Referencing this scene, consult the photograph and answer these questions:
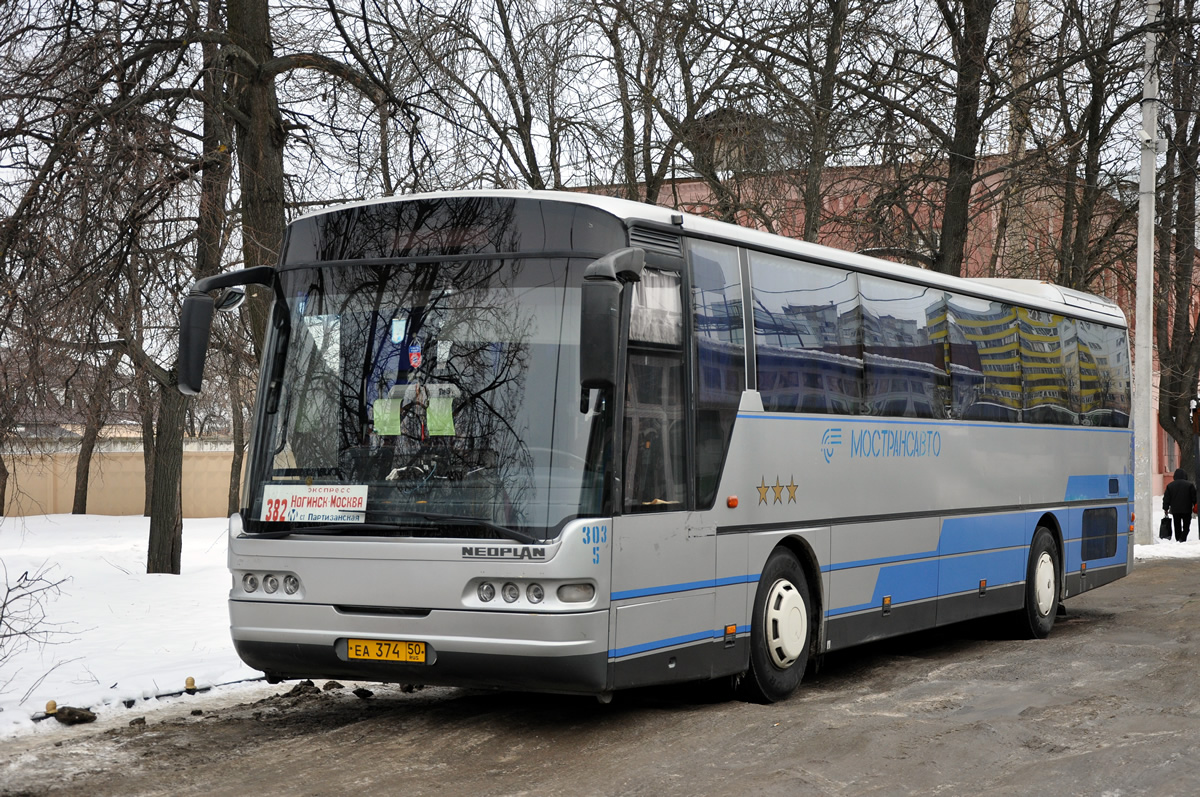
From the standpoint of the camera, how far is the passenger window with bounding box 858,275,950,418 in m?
10.9

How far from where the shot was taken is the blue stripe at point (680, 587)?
801cm

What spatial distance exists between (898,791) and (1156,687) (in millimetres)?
3908

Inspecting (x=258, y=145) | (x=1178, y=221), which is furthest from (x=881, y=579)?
(x=1178, y=221)

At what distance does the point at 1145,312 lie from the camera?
25781mm

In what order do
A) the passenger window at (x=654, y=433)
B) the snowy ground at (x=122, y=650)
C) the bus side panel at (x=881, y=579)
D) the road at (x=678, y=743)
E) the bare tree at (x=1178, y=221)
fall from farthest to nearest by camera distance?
1. the bare tree at (x=1178, y=221)
2. the bus side panel at (x=881, y=579)
3. the snowy ground at (x=122, y=650)
4. the passenger window at (x=654, y=433)
5. the road at (x=678, y=743)

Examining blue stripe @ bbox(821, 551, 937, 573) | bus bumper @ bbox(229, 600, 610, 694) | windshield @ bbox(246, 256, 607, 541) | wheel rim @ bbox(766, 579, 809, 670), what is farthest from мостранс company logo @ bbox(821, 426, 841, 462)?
bus bumper @ bbox(229, 600, 610, 694)

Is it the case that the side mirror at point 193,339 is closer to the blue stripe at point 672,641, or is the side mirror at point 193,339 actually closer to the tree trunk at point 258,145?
the blue stripe at point 672,641

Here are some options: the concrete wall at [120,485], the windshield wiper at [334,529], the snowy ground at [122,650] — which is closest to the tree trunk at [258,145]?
the snowy ground at [122,650]

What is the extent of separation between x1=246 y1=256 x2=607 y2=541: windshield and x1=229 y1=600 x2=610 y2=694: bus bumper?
1.60 feet

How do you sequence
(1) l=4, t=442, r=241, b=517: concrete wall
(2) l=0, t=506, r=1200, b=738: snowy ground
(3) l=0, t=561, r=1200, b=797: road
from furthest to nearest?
(1) l=4, t=442, r=241, b=517: concrete wall → (2) l=0, t=506, r=1200, b=738: snowy ground → (3) l=0, t=561, r=1200, b=797: road

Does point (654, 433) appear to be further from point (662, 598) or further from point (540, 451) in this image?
point (662, 598)

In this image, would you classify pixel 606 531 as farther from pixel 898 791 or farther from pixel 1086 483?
pixel 1086 483

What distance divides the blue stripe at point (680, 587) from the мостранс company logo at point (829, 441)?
4.21 ft

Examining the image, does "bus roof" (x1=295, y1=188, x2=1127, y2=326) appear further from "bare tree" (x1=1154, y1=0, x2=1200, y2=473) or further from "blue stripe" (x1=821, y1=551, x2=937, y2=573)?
"bare tree" (x1=1154, y1=0, x2=1200, y2=473)
